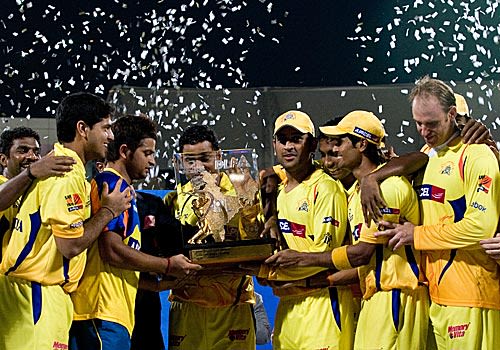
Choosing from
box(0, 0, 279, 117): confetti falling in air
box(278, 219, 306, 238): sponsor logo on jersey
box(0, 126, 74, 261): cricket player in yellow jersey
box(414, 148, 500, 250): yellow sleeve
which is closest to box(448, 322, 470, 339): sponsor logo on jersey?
box(414, 148, 500, 250): yellow sleeve

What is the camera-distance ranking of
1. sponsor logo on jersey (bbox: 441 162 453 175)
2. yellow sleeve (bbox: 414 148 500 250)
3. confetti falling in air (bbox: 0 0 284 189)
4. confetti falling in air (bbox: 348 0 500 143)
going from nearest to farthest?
yellow sleeve (bbox: 414 148 500 250) < sponsor logo on jersey (bbox: 441 162 453 175) < confetti falling in air (bbox: 0 0 284 189) < confetti falling in air (bbox: 348 0 500 143)

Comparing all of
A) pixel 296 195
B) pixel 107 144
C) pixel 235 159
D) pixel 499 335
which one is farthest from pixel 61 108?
pixel 499 335

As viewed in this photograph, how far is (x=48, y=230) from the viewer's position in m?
3.68

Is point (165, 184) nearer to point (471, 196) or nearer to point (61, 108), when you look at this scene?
point (61, 108)

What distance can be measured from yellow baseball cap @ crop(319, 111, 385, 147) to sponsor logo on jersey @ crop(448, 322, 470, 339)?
101 centimetres

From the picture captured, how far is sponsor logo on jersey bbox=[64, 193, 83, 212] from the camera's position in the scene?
141 inches

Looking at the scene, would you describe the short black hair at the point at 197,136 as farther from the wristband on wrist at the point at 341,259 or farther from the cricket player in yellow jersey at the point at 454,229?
the cricket player in yellow jersey at the point at 454,229

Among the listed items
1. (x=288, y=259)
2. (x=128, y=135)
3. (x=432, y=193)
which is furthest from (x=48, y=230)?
(x=432, y=193)

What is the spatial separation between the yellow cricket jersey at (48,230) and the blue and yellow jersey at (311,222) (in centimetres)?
103

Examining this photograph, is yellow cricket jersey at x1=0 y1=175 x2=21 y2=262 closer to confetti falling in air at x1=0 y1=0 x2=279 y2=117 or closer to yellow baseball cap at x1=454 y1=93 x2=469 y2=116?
yellow baseball cap at x1=454 y1=93 x2=469 y2=116

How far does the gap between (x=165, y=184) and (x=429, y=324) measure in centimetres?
393

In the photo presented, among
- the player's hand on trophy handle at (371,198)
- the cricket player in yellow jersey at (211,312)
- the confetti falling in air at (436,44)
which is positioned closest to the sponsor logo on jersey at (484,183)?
the player's hand on trophy handle at (371,198)

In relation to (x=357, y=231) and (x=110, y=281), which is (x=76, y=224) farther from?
(x=357, y=231)

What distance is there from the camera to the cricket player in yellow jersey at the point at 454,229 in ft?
11.6
